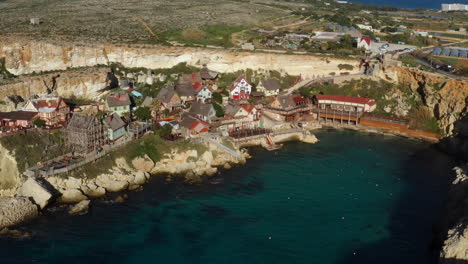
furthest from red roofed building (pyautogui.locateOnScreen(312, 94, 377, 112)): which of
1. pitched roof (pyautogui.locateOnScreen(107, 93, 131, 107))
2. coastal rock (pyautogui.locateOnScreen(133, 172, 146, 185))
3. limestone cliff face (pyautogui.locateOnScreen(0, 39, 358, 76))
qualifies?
coastal rock (pyautogui.locateOnScreen(133, 172, 146, 185))

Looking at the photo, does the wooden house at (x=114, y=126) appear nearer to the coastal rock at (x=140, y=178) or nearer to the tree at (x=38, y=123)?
the tree at (x=38, y=123)

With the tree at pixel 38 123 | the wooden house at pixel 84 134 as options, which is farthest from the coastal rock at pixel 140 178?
the tree at pixel 38 123

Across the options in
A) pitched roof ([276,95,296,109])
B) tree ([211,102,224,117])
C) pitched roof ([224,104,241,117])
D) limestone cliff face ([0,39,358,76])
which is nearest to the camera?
tree ([211,102,224,117])

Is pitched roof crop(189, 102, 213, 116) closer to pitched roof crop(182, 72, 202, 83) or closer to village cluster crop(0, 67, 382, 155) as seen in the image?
village cluster crop(0, 67, 382, 155)

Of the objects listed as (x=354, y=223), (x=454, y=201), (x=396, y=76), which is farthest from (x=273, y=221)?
(x=396, y=76)

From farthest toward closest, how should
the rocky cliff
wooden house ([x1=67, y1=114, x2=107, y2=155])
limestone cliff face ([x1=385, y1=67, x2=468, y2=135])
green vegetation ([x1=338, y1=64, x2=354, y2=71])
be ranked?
green vegetation ([x1=338, y1=64, x2=354, y2=71]) < limestone cliff face ([x1=385, y1=67, x2=468, y2=135]) < the rocky cliff < wooden house ([x1=67, y1=114, x2=107, y2=155])

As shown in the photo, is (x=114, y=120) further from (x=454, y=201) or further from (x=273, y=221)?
(x=454, y=201)

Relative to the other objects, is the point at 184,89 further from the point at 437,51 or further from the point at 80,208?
the point at 437,51
